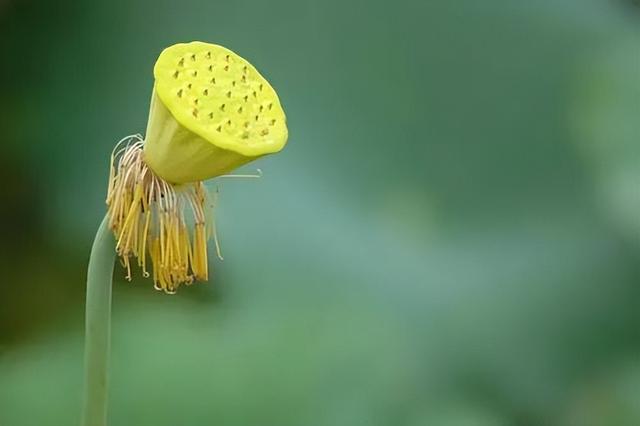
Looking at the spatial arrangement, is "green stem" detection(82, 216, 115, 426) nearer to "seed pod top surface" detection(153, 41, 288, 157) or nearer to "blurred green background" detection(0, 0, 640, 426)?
"seed pod top surface" detection(153, 41, 288, 157)

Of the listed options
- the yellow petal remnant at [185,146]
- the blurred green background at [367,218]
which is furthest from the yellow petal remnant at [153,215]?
the blurred green background at [367,218]

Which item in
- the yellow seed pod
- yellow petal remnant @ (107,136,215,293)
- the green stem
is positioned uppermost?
the yellow seed pod

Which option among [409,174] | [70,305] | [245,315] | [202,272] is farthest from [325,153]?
[202,272]

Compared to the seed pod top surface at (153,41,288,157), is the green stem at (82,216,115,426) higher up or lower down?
lower down

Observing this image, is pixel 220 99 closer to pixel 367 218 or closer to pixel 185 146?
pixel 185 146

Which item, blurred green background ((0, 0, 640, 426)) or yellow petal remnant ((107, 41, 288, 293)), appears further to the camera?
blurred green background ((0, 0, 640, 426))

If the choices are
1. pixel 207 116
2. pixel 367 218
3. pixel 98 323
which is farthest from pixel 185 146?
pixel 367 218

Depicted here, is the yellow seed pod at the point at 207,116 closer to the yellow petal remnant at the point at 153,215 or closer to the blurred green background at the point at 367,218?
the yellow petal remnant at the point at 153,215

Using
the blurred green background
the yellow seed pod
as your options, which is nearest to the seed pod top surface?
the yellow seed pod
